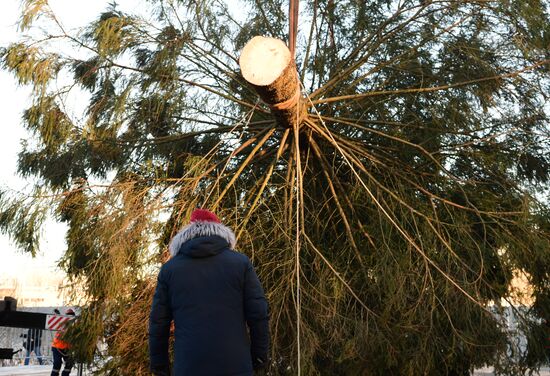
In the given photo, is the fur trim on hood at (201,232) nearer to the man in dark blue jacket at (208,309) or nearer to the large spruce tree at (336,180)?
the man in dark blue jacket at (208,309)

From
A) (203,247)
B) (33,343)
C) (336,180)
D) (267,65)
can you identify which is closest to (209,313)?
(203,247)

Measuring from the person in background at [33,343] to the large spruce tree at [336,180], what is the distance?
363 inches

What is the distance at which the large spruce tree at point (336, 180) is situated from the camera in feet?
20.6

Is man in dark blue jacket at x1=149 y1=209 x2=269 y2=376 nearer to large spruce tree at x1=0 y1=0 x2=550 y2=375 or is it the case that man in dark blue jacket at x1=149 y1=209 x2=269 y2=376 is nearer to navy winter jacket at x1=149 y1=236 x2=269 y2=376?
navy winter jacket at x1=149 y1=236 x2=269 y2=376

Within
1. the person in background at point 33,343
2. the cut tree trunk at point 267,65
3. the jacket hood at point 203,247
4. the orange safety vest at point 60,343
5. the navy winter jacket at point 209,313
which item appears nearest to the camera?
the navy winter jacket at point 209,313

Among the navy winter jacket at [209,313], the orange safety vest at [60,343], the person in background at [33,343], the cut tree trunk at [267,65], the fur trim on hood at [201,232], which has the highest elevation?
the cut tree trunk at [267,65]

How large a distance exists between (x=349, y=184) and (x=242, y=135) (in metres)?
1.31

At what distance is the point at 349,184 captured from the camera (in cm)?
720

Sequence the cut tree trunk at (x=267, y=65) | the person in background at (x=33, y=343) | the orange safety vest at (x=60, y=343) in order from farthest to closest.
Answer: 1. the person in background at (x=33, y=343)
2. the orange safety vest at (x=60, y=343)
3. the cut tree trunk at (x=267, y=65)

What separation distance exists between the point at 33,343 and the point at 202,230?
1471cm

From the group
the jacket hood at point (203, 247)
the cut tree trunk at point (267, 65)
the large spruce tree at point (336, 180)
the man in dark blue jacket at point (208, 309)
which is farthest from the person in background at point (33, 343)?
the jacket hood at point (203, 247)

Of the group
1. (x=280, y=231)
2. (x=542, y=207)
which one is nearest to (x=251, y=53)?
(x=280, y=231)

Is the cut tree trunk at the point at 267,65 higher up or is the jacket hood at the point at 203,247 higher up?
the cut tree trunk at the point at 267,65

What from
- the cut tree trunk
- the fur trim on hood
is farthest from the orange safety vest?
the fur trim on hood
